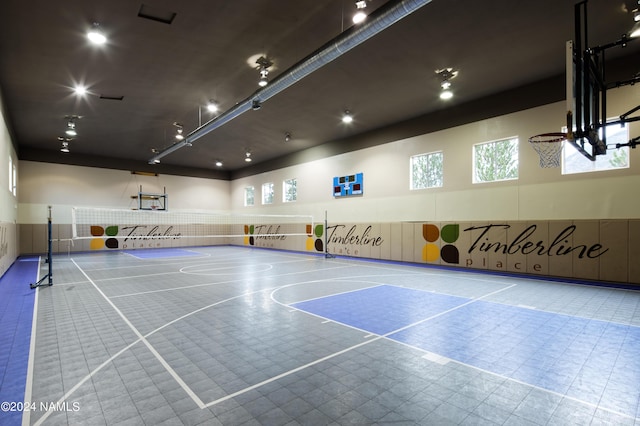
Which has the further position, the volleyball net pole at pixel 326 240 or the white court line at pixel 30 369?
the volleyball net pole at pixel 326 240

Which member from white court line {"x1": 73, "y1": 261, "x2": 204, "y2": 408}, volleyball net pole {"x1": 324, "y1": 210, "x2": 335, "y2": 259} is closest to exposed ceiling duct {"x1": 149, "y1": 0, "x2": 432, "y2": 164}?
white court line {"x1": 73, "y1": 261, "x2": 204, "y2": 408}

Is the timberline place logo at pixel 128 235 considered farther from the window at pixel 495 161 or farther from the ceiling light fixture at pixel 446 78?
the window at pixel 495 161

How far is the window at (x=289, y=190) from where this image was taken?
17.5 metres

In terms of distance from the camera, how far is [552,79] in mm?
8453

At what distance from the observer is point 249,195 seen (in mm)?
21422

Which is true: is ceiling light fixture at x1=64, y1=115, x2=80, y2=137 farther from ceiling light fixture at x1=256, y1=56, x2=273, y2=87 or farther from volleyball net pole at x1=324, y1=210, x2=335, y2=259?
volleyball net pole at x1=324, y1=210, x2=335, y2=259

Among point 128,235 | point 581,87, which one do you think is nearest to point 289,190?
point 128,235

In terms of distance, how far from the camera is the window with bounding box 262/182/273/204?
767 inches

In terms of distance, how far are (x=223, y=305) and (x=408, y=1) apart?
5778 millimetres

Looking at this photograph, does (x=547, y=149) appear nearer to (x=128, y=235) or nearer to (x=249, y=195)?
(x=249, y=195)

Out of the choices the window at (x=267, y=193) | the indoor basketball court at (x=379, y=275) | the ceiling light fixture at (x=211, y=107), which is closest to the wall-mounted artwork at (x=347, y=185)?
the indoor basketball court at (x=379, y=275)

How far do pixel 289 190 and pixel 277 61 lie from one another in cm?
1083

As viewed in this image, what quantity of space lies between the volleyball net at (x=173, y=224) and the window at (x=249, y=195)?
1022 millimetres

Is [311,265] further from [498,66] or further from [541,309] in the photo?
[498,66]
